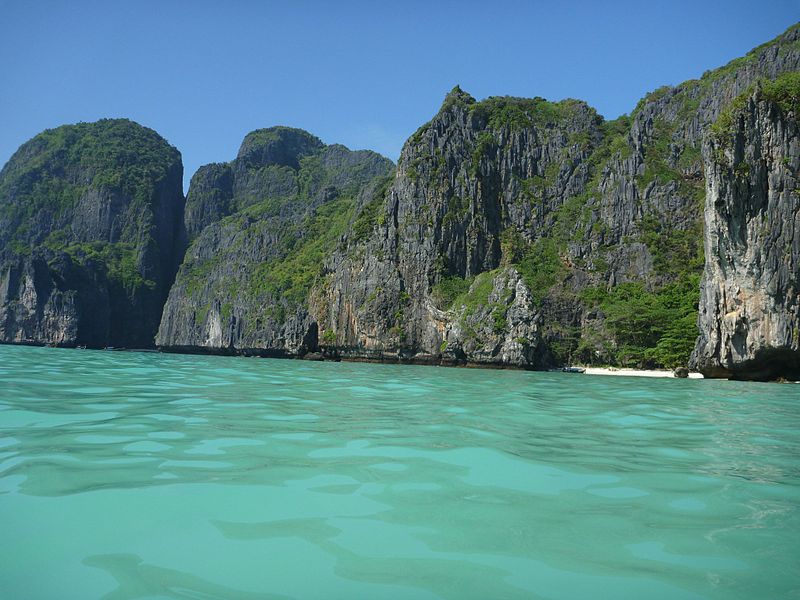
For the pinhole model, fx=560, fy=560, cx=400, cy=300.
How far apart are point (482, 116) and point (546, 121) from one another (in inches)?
431

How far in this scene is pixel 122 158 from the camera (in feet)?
519

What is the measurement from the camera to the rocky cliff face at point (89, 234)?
381ft

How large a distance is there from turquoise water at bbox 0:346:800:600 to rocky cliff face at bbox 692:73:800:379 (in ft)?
106

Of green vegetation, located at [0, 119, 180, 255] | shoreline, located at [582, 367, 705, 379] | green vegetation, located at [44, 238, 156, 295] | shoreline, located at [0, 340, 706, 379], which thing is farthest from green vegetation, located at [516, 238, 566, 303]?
green vegetation, located at [0, 119, 180, 255]

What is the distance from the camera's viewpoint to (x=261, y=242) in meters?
131

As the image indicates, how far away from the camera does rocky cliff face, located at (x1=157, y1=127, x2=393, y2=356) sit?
109 m

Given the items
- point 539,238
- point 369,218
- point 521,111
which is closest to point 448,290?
point 539,238

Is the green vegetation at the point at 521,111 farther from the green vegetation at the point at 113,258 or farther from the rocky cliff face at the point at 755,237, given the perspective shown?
the green vegetation at the point at 113,258

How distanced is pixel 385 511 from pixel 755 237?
4153 cm

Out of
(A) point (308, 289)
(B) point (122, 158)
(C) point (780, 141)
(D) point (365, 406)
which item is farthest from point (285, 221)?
(D) point (365, 406)

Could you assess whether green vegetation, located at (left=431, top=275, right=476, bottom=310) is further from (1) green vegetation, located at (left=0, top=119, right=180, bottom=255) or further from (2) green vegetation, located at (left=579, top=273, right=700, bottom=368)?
(1) green vegetation, located at (left=0, top=119, right=180, bottom=255)

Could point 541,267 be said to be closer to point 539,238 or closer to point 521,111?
point 539,238

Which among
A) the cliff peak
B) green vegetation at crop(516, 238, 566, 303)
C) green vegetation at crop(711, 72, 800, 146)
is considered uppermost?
the cliff peak

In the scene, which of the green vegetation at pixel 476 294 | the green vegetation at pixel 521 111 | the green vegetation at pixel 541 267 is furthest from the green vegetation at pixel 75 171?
the green vegetation at pixel 541 267
